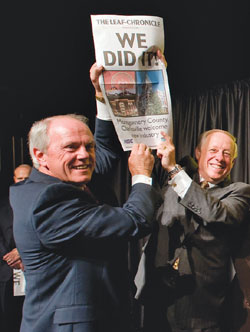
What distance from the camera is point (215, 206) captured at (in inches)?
66.8

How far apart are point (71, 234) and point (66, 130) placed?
37cm

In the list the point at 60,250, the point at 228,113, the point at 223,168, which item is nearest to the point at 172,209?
the point at 223,168

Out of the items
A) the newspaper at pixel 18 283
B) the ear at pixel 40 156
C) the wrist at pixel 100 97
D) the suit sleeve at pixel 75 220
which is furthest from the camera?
the newspaper at pixel 18 283

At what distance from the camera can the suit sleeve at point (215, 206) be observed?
1688 mm

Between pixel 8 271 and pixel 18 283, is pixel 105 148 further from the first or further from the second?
pixel 8 271

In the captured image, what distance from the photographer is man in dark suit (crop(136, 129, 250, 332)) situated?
1.70 metres

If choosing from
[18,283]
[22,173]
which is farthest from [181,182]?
[22,173]

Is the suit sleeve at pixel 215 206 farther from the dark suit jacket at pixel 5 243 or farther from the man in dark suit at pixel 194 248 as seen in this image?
the dark suit jacket at pixel 5 243

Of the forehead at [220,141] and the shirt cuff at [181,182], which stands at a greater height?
the forehead at [220,141]

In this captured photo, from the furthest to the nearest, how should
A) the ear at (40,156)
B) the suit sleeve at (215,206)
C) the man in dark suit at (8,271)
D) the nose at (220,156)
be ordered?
the man in dark suit at (8,271), the nose at (220,156), the suit sleeve at (215,206), the ear at (40,156)

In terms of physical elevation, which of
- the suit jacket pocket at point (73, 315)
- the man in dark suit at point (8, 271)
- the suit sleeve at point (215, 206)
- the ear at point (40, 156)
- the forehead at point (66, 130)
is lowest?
the man in dark suit at point (8, 271)

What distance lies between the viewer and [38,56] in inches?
120

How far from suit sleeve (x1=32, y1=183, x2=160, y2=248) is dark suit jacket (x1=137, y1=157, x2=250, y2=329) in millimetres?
480

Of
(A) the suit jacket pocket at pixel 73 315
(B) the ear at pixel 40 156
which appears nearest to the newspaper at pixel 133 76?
(B) the ear at pixel 40 156
